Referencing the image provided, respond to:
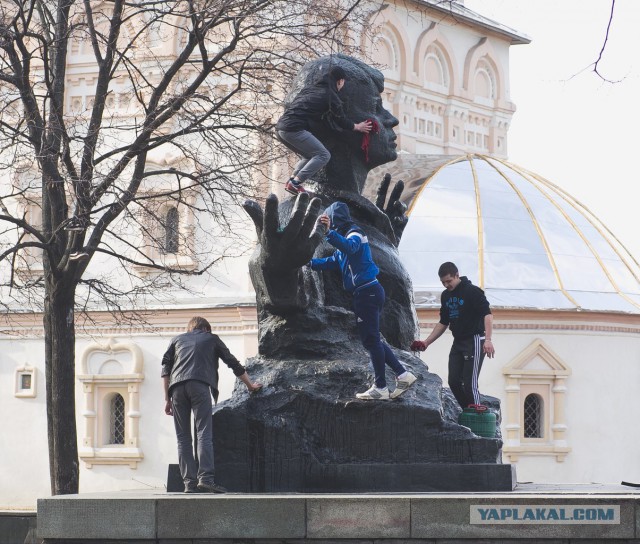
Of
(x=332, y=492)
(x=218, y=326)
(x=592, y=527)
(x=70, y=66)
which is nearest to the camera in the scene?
(x=592, y=527)

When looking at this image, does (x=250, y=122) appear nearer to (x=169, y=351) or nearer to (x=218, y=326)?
(x=169, y=351)

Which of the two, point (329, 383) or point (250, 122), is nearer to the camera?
point (329, 383)

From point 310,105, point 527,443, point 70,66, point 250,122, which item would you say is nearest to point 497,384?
point 527,443

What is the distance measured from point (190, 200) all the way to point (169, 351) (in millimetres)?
27150

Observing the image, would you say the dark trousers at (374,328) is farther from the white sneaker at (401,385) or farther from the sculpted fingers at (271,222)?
the sculpted fingers at (271,222)

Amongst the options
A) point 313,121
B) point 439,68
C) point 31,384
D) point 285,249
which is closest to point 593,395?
point 439,68

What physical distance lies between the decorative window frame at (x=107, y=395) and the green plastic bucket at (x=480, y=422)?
27.6m

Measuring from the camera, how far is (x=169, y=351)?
9992 millimetres

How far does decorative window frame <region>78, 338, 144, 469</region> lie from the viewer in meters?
37.4

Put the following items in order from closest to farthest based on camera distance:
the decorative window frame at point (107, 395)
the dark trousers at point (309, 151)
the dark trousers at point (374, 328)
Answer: the dark trousers at point (374, 328), the dark trousers at point (309, 151), the decorative window frame at point (107, 395)

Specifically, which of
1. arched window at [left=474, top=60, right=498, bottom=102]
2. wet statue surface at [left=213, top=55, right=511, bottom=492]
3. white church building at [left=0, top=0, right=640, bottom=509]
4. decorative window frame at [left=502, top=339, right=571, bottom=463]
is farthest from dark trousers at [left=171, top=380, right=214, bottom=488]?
arched window at [left=474, top=60, right=498, bottom=102]

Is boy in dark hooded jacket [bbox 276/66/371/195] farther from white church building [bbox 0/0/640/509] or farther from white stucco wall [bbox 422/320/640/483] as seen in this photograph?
white stucco wall [bbox 422/320/640/483]

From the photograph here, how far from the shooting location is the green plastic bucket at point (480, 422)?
33.9ft

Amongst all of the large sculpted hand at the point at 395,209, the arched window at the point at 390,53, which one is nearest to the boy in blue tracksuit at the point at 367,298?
the large sculpted hand at the point at 395,209
